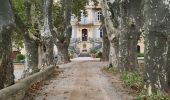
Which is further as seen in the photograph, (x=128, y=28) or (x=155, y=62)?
(x=128, y=28)

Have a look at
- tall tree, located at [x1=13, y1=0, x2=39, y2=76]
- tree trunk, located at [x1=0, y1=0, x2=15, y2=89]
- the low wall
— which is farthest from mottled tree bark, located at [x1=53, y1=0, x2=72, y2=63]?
tree trunk, located at [x1=0, y1=0, x2=15, y2=89]

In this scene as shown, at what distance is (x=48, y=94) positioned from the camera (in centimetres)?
1541

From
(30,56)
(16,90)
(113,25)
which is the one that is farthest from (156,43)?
(30,56)

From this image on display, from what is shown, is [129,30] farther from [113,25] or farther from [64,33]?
[64,33]

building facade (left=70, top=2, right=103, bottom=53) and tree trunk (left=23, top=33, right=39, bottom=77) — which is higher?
building facade (left=70, top=2, right=103, bottom=53)

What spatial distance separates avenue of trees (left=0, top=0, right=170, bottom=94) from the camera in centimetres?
1328

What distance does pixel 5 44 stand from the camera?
523 inches

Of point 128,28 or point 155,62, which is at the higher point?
point 128,28

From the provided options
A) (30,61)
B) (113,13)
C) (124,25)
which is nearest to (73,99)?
(124,25)

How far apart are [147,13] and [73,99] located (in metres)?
3.34

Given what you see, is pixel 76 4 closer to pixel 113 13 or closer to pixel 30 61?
pixel 30 61

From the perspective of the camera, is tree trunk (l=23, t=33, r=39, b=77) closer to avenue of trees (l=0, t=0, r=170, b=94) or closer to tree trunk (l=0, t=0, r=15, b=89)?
avenue of trees (l=0, t=0, r=170, b=94)

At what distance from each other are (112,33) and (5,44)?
15357mm

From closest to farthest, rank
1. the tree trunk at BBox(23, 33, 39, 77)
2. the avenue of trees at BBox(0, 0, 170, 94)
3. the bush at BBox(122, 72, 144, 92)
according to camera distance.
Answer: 1. the avenue of trees at BBox(0, 0, 170, 94)
2. the bush at BBox(122, 72, 144, 92)
3. the tree trunk at BBox(23, 33, 39, 77)
